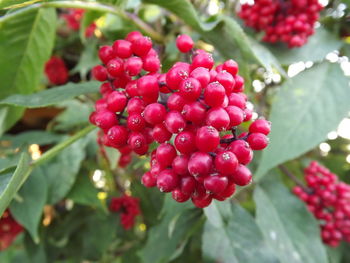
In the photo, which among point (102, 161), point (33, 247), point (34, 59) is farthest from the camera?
point (102, 161)

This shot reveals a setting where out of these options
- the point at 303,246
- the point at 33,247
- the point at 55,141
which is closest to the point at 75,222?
the point at 33,247

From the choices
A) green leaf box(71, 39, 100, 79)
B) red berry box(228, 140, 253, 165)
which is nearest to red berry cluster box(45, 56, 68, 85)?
green leaf box(71, 39, 100, 79)

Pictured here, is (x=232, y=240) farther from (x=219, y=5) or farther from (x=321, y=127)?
(x=219, y=5)

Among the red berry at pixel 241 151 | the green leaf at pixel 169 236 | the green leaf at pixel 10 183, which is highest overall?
the red berry at pixel 241 151

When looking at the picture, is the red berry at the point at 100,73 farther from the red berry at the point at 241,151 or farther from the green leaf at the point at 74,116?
the green leaf at the point at 74,116

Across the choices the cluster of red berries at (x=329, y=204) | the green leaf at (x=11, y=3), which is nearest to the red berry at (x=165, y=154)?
the green leaf at (x=11, y=3)

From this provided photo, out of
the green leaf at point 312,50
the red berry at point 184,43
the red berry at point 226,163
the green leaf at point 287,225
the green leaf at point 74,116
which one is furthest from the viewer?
the green leaf at point 74,116
